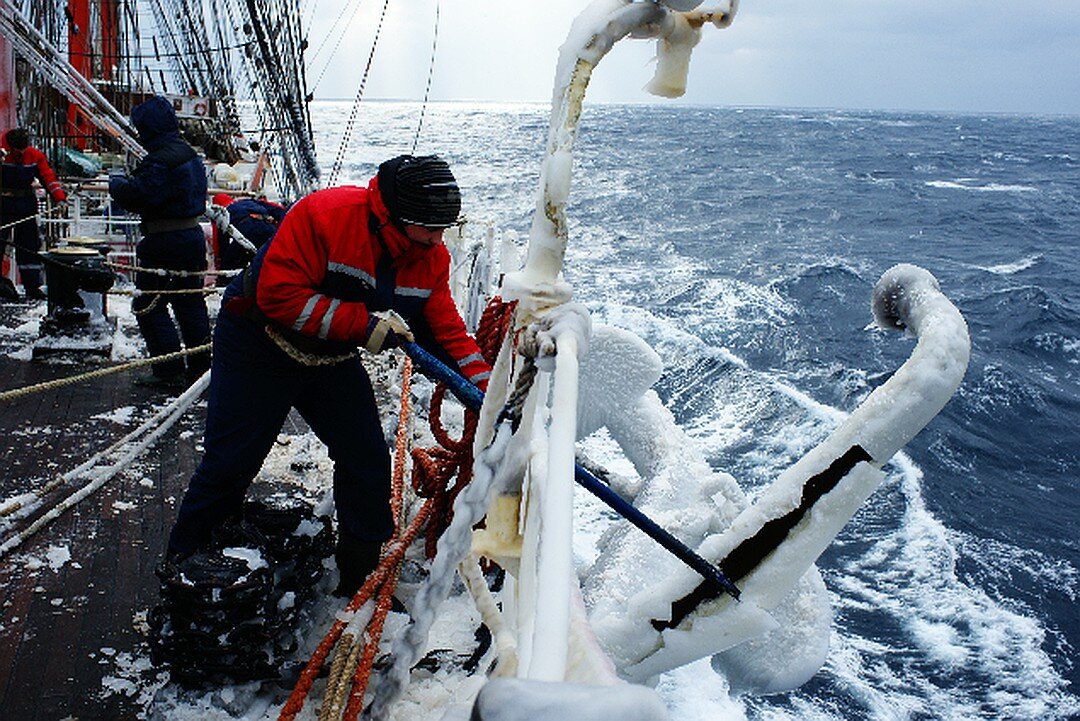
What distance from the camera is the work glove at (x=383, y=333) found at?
2773 millimetres

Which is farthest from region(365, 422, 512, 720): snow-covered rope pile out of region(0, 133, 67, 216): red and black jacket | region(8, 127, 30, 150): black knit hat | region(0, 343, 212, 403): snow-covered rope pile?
region(8, 127, 30, 150): black knit hat

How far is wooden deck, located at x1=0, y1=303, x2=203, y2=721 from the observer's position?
2.94 m

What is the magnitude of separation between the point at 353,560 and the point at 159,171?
2894 mm

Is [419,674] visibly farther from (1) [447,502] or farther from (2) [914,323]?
(2) [914,323]

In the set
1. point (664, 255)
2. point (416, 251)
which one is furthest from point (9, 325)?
point (664, 255)

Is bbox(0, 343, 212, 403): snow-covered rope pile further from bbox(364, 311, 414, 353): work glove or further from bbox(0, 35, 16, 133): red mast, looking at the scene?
bbox(0, 35, 16, 133): red mast

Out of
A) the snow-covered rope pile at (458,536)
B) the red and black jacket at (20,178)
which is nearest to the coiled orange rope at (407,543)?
the snow-covered rope pile at (458,536)

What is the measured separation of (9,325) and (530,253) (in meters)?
6.36

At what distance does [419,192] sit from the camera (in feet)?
8.84

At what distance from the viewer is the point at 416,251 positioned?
9.70ft

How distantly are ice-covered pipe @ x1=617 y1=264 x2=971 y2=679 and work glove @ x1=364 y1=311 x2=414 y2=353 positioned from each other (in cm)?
119

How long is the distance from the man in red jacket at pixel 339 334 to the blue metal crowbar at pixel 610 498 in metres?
0.26

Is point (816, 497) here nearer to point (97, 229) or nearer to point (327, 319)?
point (327, 319)

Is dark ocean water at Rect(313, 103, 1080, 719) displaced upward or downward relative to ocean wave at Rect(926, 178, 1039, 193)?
downward
